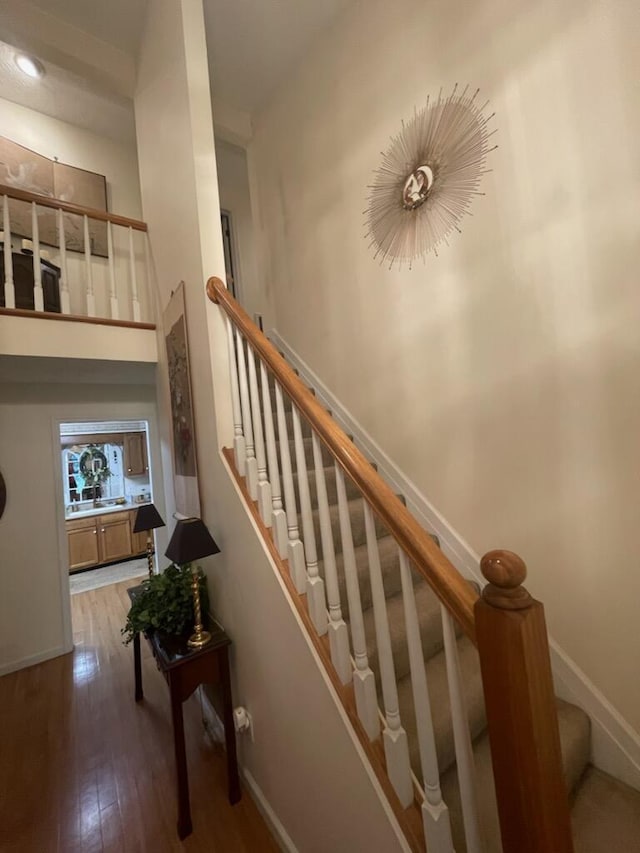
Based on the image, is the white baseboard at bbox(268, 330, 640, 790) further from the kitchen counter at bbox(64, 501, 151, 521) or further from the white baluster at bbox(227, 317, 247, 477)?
the kitchen counter at bbox(64, 501, 151, 521)

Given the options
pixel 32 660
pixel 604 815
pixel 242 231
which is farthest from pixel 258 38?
pixel 32 660

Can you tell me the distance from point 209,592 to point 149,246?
2.48m

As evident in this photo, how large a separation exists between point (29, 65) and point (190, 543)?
13.1 ft

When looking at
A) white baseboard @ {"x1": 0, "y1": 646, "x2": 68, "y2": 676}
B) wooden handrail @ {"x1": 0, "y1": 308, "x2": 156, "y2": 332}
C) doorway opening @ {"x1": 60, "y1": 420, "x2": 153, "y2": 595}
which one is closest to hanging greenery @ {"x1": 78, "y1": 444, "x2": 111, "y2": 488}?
doorway opening @ {"x1": 60, "y1": 420, "x2": 153, "y2": 595}

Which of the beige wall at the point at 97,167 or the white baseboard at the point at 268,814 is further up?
the beige wall at the point at 97,167

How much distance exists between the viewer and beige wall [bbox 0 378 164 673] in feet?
8.93

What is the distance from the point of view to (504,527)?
1.64 metres

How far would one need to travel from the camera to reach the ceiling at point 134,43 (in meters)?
2.26

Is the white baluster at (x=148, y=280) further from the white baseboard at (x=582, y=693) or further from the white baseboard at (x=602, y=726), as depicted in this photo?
the white baseboard at (x=602, y=726)

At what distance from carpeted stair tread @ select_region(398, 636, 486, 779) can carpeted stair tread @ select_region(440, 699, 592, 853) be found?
51mm

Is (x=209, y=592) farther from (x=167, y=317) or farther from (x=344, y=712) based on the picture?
(x=167, y=317)

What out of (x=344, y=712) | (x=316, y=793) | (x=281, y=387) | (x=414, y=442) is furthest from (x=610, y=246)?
(x=316, y=793)

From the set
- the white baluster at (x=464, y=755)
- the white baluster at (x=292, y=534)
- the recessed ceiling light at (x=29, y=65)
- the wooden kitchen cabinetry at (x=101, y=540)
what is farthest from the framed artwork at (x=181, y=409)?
the wooden kitchen cabinetry at (x=101, y=540)

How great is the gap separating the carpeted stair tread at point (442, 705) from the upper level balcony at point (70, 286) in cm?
256
